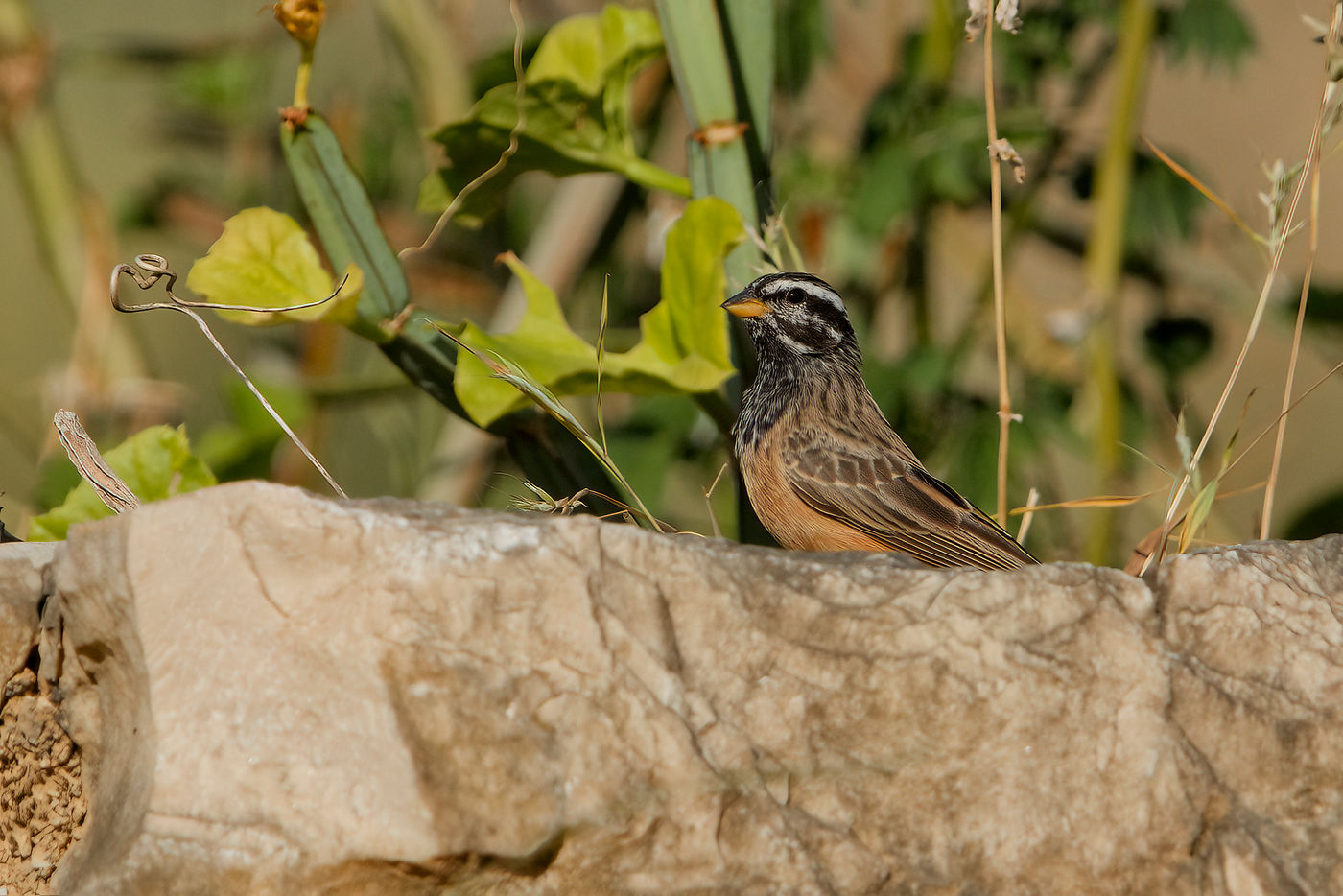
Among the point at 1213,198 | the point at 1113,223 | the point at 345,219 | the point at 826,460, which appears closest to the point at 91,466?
the point at 345,219

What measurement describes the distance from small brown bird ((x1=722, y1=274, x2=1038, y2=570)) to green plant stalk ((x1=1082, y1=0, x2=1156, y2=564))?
2.28ft

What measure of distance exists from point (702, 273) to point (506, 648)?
45.5 inches

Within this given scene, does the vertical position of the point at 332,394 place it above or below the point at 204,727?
below

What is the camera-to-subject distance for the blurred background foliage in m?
3.09

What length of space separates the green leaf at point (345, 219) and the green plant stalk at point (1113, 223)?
225cm

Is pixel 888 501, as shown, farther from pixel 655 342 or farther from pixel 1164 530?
pixel 1164 530

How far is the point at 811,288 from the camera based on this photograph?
3516 millimetres

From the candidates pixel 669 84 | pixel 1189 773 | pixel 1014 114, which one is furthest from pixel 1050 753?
pixel 669 84

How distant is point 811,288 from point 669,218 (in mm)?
987

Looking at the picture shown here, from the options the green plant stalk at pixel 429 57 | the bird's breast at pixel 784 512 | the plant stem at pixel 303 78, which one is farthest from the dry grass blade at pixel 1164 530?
the green plant stalk at pixel 429 57

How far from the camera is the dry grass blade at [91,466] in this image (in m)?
2.18

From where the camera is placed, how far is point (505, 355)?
274 cm

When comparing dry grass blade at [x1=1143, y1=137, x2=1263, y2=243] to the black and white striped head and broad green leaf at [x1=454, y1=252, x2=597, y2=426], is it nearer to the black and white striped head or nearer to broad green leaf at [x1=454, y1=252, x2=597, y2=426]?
the black and white striped head

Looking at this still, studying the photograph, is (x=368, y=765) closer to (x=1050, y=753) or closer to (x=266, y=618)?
(x=266, y=618)
